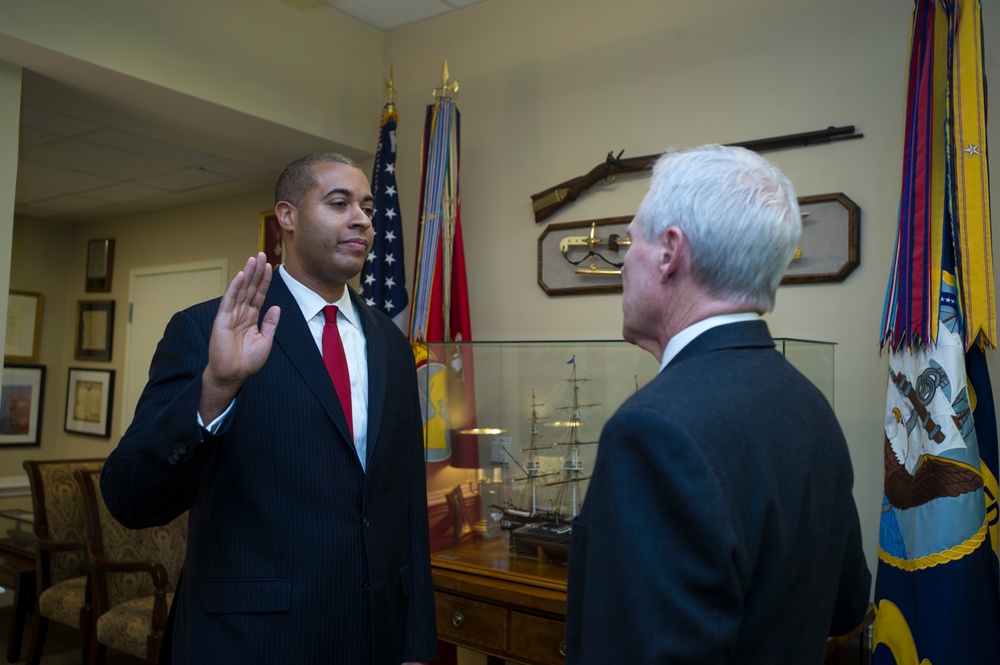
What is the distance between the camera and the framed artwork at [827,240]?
8.93ft

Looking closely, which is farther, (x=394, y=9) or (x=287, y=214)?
→ (x=394, y=9)

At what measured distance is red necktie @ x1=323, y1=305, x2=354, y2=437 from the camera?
164 cm

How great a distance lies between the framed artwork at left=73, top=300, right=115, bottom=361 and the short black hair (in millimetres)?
4773

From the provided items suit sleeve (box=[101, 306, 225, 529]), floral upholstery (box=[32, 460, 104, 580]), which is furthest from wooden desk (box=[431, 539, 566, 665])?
floral upholstery (box=[32, 460, 104, 580])

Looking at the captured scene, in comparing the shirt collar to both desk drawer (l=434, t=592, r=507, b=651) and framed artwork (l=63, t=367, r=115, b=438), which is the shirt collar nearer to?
desk drawer (l=434, t=592, r=507, b=651)

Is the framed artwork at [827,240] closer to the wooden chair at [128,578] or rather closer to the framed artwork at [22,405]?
the wooden chair at [128,578]

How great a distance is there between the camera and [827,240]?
278cm

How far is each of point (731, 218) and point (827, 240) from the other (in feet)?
6.75

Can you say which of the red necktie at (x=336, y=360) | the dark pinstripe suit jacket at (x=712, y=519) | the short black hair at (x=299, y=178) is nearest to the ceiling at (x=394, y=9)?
the short black hair at (x=299, y=178)

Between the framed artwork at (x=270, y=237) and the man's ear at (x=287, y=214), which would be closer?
the man's ear at (x=287, y=214)

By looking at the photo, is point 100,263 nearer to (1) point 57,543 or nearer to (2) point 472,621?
(1) point 57,543

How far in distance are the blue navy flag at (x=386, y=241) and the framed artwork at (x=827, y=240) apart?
1724mm

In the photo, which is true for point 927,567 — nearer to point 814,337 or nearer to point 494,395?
point 814,337

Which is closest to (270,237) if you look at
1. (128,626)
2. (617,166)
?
(128,626)
